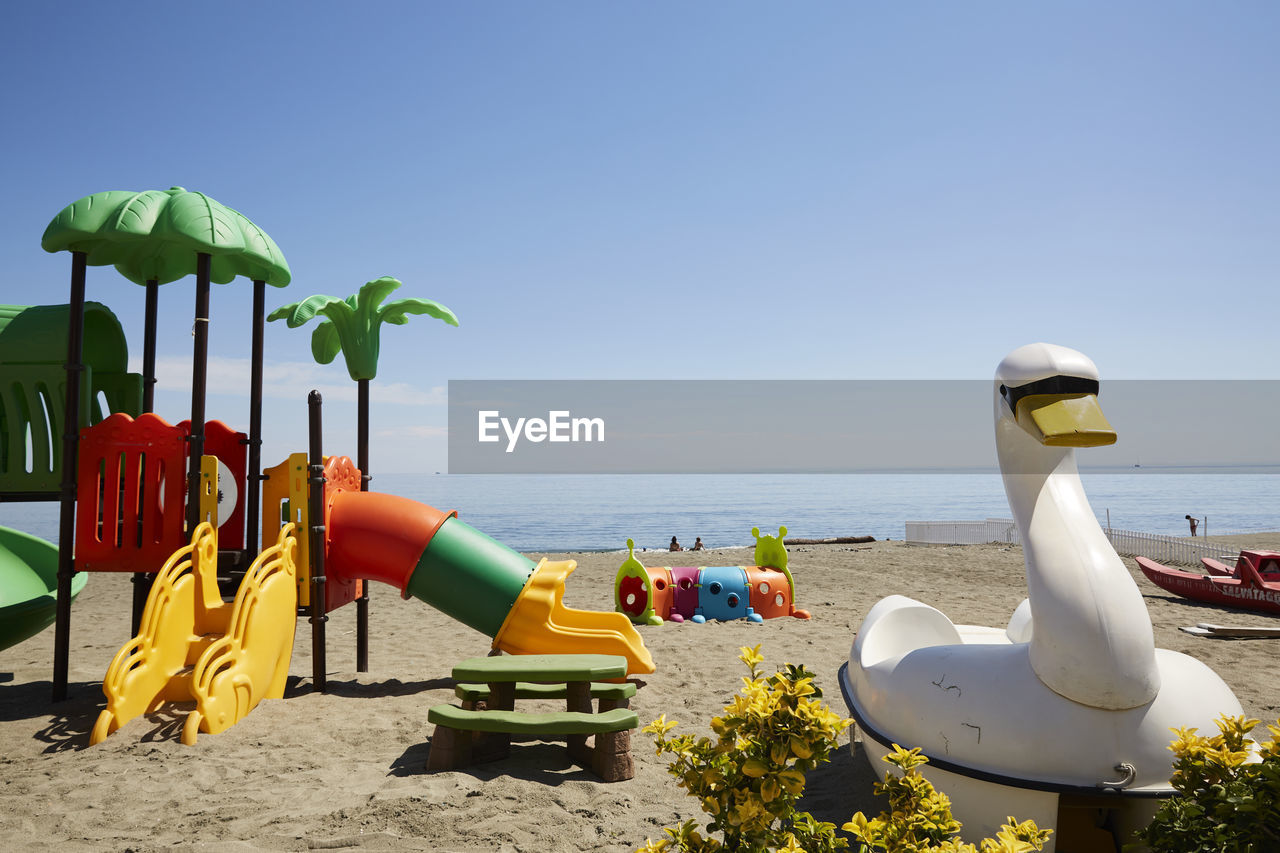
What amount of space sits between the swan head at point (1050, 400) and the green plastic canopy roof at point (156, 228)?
6.38 meters

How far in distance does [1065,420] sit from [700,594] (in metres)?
7.56

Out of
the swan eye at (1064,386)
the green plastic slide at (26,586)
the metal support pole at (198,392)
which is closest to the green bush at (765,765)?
the swan eye at (1064,386)

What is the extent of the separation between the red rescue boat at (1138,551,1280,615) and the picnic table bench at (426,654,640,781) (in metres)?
10.5

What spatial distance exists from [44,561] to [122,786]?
18.6 ft

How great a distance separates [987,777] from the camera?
3.22 metres

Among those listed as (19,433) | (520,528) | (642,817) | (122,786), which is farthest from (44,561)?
(520,528)

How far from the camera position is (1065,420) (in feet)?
11.3

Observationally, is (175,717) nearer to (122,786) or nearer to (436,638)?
(122,786)

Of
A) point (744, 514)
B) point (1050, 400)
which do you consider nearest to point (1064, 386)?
point (1050, 400)

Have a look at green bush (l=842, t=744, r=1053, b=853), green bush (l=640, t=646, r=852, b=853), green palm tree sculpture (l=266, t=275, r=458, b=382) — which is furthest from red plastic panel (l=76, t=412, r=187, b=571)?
green bush (l=842, t=744, r=1053, b=853)

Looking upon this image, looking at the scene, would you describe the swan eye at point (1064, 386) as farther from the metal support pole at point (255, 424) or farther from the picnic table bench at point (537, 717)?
the metal support pole at point (255, 424)

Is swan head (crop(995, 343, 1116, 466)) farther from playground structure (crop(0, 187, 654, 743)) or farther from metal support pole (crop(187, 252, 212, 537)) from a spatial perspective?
metal support pole (crop(187, 252, 212, 537))

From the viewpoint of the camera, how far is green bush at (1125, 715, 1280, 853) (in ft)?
7.12

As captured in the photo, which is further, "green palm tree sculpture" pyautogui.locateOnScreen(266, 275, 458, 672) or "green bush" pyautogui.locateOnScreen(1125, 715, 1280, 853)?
"green palm tree sculpture" pyautogui.locateOnScreen(266, 275, 458, 672)
